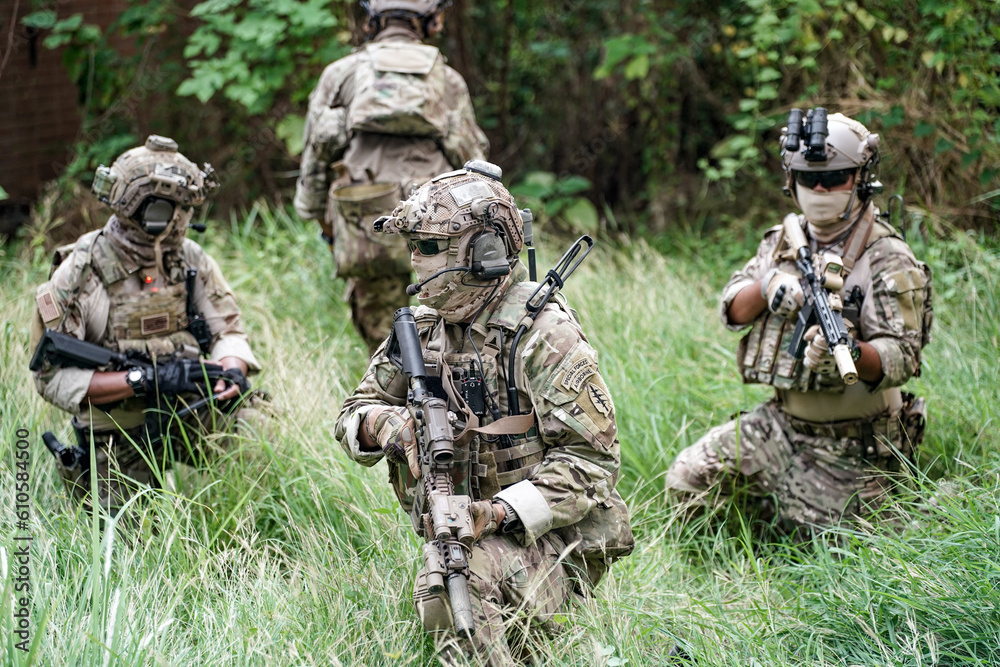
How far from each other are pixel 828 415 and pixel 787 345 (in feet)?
1.13

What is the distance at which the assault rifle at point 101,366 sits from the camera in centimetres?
396

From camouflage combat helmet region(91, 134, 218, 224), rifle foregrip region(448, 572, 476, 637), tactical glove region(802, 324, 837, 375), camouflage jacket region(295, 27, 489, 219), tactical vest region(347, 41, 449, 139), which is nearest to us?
rifle foregrip region(448, 572, 476, 637)

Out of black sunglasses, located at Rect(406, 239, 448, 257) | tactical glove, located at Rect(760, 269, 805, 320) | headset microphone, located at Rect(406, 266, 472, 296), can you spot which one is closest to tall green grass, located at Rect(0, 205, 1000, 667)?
tactical glove, located at Rect(760, 269, 805, 320)

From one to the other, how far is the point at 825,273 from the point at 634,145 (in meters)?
5.61

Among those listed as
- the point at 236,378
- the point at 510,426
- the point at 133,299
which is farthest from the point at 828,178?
the point at 133,299

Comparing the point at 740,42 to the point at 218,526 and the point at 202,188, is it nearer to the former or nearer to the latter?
the point at 202,188

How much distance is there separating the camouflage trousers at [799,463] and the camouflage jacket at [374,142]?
84.8 inches

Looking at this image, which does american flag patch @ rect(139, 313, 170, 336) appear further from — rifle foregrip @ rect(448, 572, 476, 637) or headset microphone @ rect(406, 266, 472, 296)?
rifle foregrip @ rect(448, 572, 476, 637)

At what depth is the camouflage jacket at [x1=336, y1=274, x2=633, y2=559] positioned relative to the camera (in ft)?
9.49

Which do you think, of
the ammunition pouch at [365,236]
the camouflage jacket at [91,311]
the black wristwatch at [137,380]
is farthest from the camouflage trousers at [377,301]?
the black wristwatch at [137,380]

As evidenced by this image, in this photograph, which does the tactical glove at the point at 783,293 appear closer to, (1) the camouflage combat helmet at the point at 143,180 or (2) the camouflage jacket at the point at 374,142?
(2) the camouflage jacket at the point at 374,142

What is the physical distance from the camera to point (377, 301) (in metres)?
5.67

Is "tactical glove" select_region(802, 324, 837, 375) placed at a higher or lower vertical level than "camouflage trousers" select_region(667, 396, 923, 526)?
higher

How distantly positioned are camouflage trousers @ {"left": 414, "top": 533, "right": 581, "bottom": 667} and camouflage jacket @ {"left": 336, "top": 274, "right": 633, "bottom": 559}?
0.27ft
